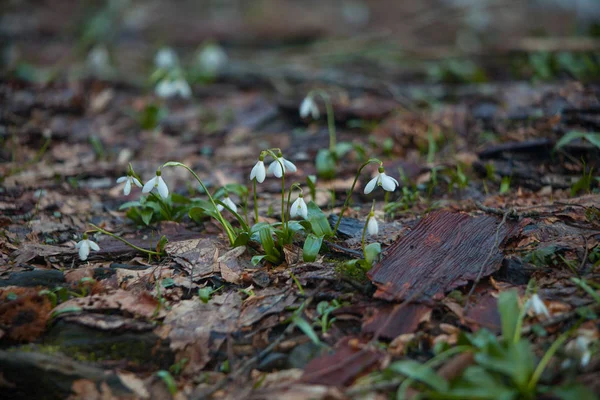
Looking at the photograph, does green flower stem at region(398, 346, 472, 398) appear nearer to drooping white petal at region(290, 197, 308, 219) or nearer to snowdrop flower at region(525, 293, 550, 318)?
snowdrop flower at region(525, 293, 550, 318)

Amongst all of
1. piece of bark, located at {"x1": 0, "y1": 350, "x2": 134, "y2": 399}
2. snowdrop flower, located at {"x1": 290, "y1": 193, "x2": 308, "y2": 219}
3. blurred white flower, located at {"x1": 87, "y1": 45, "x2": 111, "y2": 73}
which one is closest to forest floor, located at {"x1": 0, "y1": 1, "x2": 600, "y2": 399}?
piece of bark, located at {"x1": 0, "y1": 350, "x2": 134, "y2": 399}

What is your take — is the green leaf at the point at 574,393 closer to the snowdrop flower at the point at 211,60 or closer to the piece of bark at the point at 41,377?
the piece of bark at the point at 41,377

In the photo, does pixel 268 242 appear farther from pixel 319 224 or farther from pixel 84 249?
pixel 84 249

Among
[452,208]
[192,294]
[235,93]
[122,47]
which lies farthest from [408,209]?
[122,47]

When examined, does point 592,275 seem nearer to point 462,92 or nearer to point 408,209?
point 408,209

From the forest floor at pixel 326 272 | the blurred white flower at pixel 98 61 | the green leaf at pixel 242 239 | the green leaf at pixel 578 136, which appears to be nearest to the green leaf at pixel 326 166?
the forest floor at pixel 326 272

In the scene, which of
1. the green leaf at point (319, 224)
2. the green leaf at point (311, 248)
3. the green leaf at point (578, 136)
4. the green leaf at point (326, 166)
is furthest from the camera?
the green leaf at point (326, 166)

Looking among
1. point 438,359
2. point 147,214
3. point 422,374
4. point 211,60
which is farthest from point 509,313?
point 211,60
